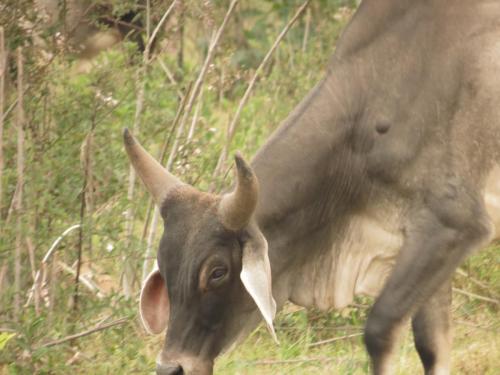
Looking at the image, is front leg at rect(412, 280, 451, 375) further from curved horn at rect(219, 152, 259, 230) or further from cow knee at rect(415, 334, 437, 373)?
curved horn at rect(219, 152, 259, 230)

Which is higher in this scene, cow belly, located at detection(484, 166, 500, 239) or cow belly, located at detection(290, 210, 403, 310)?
cow belly, located at detection(484, 166, 500, 239)

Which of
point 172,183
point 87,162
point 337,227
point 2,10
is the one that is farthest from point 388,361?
point 2,10

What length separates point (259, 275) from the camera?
571 centimetres

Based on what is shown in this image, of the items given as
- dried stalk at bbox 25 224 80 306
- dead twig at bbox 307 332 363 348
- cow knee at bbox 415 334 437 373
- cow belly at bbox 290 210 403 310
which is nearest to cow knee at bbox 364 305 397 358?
cow belly at bbox 290 210 403 310

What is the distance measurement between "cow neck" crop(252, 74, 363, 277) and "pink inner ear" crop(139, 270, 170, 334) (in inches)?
17.8

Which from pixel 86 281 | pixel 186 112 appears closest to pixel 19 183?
pixel 86 281

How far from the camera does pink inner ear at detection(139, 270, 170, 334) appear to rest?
6.00 meters

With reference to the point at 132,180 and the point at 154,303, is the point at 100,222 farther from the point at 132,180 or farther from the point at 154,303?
the point at 154,303

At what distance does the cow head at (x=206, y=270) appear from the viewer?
5.72 metres

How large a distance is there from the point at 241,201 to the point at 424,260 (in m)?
0.81

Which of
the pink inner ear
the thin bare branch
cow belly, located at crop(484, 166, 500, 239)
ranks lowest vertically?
the pink inner ear

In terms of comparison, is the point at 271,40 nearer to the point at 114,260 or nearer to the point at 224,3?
the point at 224,3

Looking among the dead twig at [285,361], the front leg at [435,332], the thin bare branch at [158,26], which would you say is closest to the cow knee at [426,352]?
the front leg at [435,332]

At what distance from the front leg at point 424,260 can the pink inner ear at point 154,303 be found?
803 mm
